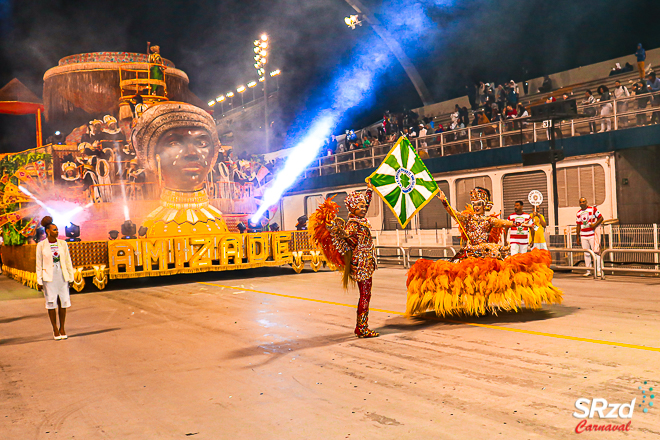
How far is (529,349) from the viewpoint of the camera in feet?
21.7

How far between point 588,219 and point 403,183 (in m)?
8.14

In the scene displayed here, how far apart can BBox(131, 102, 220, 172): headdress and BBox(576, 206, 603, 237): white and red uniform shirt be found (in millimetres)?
13035

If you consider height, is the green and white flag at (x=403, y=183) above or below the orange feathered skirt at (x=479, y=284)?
above

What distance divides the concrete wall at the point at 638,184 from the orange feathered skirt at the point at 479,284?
502 inches

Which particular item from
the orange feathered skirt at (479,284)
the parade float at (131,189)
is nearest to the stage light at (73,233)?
the parade float at (131,189)

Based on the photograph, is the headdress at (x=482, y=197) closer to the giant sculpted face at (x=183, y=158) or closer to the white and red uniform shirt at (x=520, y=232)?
the white and red uniform shirt at (x=520, y=232)

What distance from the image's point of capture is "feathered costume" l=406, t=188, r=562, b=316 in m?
8.38

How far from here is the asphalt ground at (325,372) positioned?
436cm

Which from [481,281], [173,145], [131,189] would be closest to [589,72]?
[173,145]

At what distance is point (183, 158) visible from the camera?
1938 cm

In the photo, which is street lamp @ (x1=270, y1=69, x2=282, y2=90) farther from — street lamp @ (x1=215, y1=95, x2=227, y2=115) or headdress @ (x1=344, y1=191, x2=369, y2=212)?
headdress @ (x1=344, y1=191, x2=369, y2=212)

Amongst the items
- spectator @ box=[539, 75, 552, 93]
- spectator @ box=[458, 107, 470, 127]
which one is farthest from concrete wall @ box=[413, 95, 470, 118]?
spectator @ box=[539, 75, 552, 93]

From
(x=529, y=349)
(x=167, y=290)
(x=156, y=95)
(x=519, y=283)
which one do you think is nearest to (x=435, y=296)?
(x=519, y=283)

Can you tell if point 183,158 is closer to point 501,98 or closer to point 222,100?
point 501,98
